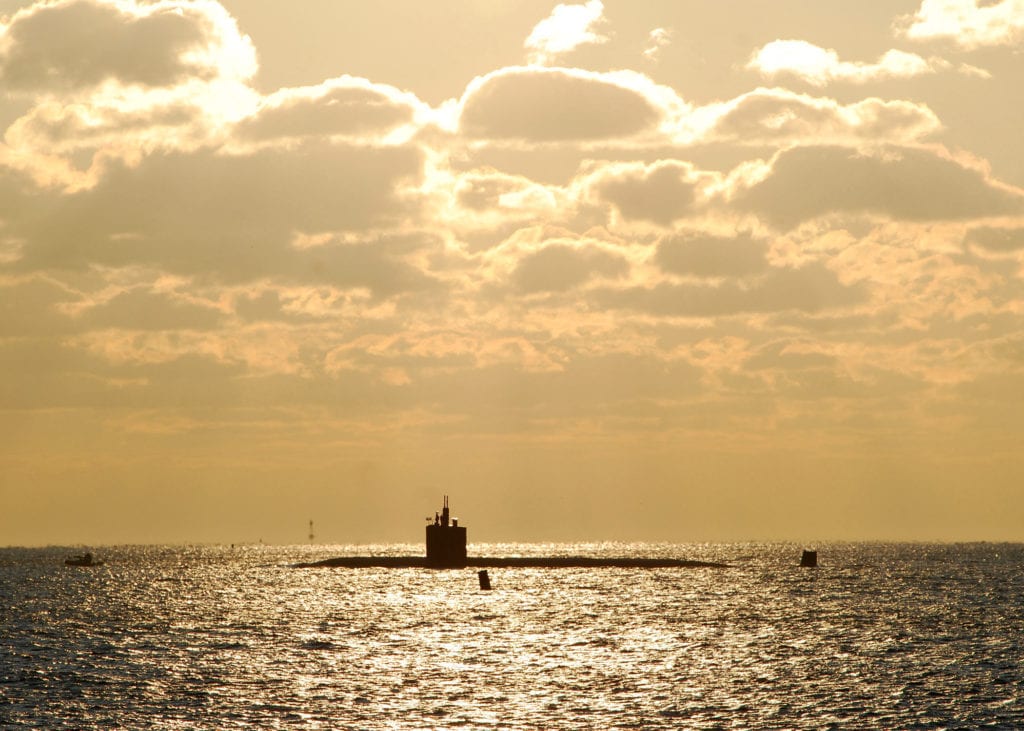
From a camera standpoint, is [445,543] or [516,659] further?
[445,543]

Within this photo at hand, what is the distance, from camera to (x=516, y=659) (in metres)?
69.9

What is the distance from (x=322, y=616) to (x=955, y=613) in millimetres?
48973

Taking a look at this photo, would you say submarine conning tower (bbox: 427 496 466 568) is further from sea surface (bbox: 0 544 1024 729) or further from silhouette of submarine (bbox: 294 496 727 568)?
sea surface (bbox: 0 544 1024 729)

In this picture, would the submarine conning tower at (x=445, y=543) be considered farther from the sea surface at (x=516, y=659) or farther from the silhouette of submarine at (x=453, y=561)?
the sea surface at (x=516, y=659)

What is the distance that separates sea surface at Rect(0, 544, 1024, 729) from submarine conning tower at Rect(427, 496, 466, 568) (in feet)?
105

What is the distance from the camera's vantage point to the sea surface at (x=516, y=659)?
52.5 m

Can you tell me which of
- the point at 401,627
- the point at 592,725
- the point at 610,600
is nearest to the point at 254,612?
the point at 401,627

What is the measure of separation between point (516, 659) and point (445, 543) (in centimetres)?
9651

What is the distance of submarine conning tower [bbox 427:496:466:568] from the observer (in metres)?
165

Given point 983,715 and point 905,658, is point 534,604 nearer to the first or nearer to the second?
point 905,658

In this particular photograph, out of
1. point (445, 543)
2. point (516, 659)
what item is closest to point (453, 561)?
point (445, 543)

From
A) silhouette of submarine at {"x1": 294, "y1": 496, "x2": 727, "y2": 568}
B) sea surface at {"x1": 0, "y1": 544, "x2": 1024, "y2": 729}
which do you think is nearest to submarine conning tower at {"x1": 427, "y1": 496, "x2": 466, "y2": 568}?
silhouette of submarine at {"x1": 294, "y1": 496, "x2": 727, "y2": 568}

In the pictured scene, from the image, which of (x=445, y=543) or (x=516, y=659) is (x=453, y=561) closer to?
(x=445, y=543)

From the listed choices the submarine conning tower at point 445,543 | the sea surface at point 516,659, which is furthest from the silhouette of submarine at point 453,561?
the sea surface at point 516,659
